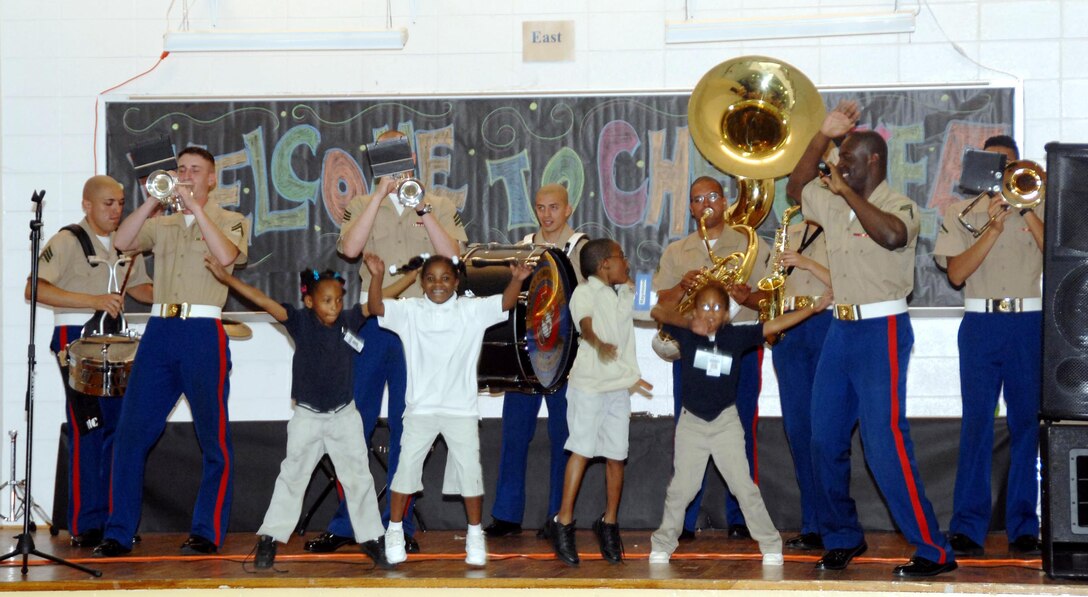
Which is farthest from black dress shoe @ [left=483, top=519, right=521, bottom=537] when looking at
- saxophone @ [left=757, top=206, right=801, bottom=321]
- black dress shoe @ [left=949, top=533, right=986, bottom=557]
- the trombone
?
the trombone

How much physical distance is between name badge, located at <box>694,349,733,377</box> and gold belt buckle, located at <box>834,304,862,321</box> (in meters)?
0.54

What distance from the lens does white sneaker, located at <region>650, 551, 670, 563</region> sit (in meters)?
5.69

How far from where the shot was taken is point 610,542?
226 inches

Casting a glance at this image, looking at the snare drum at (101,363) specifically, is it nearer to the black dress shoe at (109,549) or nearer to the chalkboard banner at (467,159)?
the black dress shoe at (109,549)

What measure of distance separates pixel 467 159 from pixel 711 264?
1709 millimetres

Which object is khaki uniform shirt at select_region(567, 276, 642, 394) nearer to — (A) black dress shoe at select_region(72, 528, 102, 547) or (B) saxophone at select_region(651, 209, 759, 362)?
(B) saxophone at select_region(651, 209, 759, 362)

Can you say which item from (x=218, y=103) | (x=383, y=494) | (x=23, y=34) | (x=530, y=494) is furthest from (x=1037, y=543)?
(x=23, y=34)

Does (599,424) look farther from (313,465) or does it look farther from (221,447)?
(221,447)

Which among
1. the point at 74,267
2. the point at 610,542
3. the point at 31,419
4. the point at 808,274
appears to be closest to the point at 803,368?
the point at 808,274

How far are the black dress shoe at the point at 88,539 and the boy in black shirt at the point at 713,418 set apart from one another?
9.80 feet

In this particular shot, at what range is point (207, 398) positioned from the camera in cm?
614

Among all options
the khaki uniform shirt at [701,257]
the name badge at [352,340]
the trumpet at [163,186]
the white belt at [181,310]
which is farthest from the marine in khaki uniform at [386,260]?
the khaki uniform shirt at [701,257]

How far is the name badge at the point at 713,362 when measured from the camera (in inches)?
223

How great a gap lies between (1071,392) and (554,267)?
7.75ft
